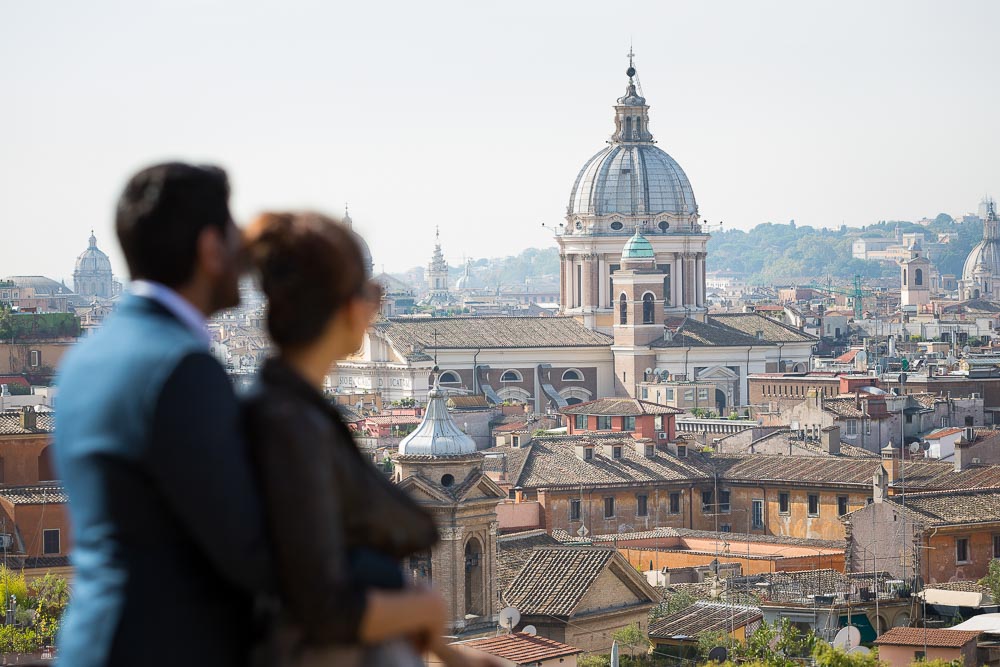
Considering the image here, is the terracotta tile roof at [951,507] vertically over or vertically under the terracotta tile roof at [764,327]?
under

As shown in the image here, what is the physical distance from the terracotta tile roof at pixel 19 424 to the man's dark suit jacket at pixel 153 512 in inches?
1056

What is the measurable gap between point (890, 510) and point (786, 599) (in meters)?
5.06

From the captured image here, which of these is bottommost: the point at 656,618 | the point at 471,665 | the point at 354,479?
the point at 656,618

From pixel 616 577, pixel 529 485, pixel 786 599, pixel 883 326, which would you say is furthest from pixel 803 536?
pixel 883 326

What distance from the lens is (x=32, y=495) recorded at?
2695cm

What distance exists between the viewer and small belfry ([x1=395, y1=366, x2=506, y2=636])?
20969mm

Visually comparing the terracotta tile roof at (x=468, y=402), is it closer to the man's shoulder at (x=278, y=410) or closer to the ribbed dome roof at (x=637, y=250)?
the ribbed dome roof at (x=637, y=250)

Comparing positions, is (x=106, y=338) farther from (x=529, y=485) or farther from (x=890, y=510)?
(x=529, y=485)

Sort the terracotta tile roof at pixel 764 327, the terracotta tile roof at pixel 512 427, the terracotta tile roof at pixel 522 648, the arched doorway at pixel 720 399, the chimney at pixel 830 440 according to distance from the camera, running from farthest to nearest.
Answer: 1. the terracotta tile roof at pixel 764 327
2. the arched doorway at pixel 720 399
3. the terracotta tile roof at pixel 512 427
4. the chimney at pixel 830 440
5. the terracotta tile roof at pixel 522 648

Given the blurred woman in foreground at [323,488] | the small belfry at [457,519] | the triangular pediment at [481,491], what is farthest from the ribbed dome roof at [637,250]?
the blurred woman in foreground at [323,488]

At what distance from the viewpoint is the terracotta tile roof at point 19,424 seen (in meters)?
29.7

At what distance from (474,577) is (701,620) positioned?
97.4 inches

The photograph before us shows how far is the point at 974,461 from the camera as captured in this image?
37875 millimetres

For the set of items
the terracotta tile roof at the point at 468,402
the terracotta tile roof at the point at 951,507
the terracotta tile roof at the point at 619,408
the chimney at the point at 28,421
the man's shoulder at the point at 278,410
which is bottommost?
the terracotta tile roof at the point at 951,507
